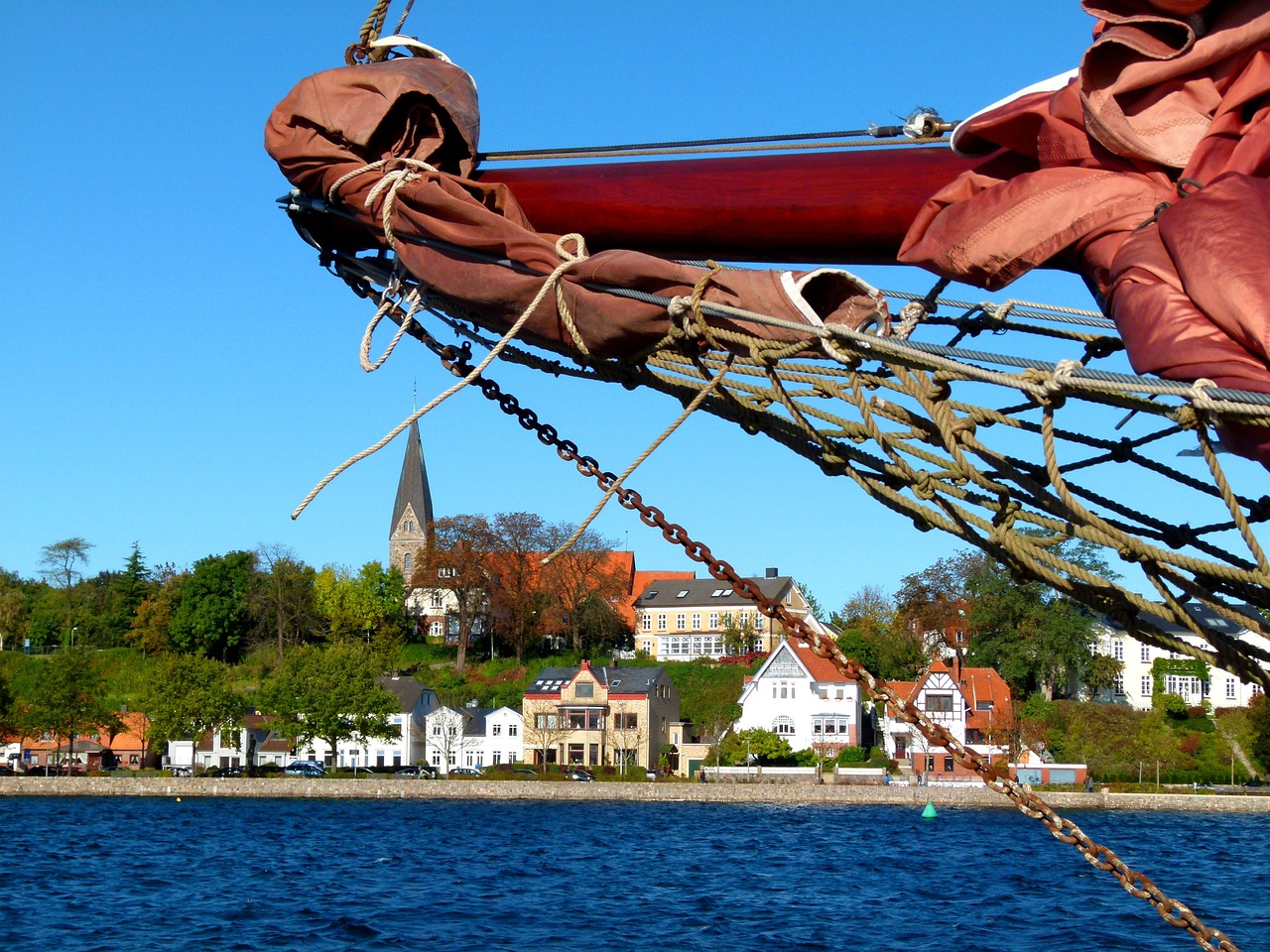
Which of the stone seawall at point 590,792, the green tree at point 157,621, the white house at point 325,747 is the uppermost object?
the green tree at point 157,621

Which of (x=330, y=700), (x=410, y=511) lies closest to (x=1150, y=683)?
(x=330, y=700)

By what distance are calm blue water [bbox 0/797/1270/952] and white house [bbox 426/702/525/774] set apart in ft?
53.5

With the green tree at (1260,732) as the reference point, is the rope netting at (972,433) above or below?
above

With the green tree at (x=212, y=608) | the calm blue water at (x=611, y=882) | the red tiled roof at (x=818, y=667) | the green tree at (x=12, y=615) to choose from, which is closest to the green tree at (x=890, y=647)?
the red tiled roof at (x=818, y=667)

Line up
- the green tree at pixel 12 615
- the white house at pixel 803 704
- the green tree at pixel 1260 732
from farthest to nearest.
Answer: the green tree at pixel 12 615, the white house at pixel 803 704, the green tree at pixel 1260 732

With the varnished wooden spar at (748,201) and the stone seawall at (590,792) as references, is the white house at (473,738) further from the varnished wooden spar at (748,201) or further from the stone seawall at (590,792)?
the varnished wooden spar at (748,201)

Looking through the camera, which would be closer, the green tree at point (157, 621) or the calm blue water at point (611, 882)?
the calm blue water at point (611, 882)

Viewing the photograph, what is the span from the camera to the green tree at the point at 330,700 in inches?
2309

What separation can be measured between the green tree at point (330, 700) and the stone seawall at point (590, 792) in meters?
2.42

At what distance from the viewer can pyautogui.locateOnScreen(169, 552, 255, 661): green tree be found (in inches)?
3167

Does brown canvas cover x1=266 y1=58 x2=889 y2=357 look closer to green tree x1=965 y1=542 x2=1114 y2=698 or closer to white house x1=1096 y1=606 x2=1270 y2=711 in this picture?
green tree x1=965 y1=542 x2=1114 y2=698

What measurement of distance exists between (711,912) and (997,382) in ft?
75.6

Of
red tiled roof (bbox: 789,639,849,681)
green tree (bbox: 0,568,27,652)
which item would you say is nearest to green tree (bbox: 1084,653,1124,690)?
red tiled roof (bbox: 789,639,849,681)

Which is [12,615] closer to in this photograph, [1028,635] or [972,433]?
[1028,635]
